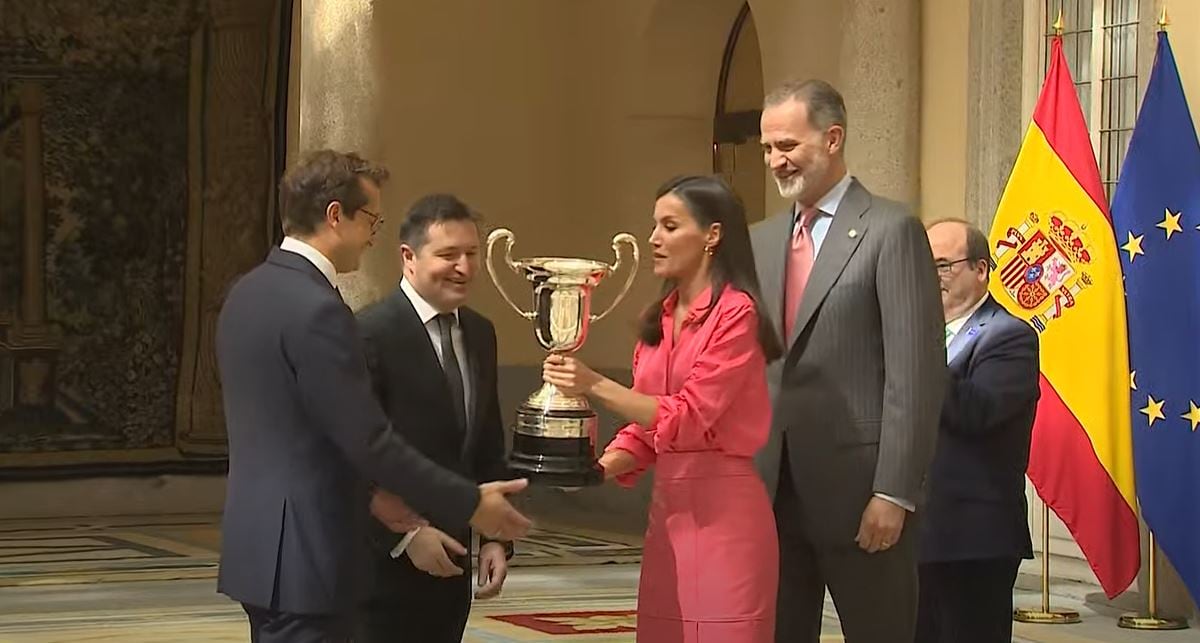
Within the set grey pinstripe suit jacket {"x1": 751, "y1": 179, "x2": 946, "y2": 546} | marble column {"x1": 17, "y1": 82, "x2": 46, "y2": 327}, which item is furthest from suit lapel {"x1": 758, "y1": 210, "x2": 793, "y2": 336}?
marble column {"x1": 17, "y1": 82, "x2": 46, "y2": 327}

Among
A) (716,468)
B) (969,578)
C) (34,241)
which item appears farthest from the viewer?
(34,241)

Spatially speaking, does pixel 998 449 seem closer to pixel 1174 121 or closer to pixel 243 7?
pixel 1174 121

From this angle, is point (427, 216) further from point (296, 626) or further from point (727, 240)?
point (296, 626)

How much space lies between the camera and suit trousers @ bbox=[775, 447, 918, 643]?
4.62 metres

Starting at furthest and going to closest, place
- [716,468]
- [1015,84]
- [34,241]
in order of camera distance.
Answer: [34,241] < [1015,84] < [716,468]

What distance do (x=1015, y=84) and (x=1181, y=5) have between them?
40.6 inches

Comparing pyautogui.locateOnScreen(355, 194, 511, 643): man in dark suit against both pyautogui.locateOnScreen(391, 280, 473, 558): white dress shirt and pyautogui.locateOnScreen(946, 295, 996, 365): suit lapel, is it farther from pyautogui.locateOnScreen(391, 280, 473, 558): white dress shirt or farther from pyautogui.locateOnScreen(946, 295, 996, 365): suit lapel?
pyautogui.locateOnScreen(946, 295, 996, 365): suit lapel

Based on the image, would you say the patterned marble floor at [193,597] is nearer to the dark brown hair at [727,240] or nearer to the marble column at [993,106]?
the marble column at [993,106]

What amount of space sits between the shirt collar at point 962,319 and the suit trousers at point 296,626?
227 centimetres

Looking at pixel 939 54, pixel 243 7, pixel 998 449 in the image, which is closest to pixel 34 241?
pixel 243 7

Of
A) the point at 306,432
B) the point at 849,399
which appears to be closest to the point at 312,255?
the point at 306,432

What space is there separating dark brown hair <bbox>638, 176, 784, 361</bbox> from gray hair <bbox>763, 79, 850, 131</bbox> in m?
0.41

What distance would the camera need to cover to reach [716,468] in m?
4.29

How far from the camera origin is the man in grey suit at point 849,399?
4.59 m
